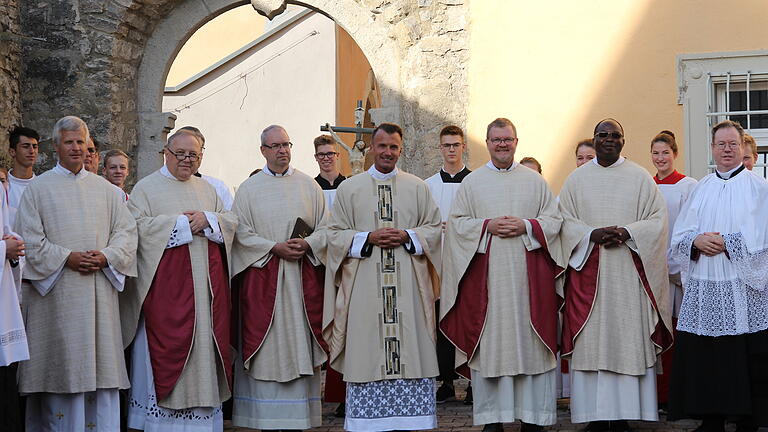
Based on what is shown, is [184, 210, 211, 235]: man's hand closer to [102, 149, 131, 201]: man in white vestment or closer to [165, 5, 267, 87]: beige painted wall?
[102, 149, 131, 201]: man in white vestment

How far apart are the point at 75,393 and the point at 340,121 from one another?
1456 centimetres

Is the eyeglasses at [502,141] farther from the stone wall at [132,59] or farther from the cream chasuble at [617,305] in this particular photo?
the stone wall at [132,59]

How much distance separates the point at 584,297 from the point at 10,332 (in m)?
3.24

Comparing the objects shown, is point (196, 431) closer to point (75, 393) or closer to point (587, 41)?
point (75, 393)

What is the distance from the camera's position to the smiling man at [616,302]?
6.48m

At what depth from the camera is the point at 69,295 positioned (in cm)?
624

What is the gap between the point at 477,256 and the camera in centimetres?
661

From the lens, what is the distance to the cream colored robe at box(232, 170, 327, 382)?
6.64 metres

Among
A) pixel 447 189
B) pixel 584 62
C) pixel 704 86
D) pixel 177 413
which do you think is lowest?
pixel 177 413

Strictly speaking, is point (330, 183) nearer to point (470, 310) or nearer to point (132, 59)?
point (470, 310)

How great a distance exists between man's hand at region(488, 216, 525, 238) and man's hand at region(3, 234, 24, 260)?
2.64 m

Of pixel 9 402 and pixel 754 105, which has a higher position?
pixel 754 105

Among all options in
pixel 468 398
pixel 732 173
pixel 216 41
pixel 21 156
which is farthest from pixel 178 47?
pixel 216 41

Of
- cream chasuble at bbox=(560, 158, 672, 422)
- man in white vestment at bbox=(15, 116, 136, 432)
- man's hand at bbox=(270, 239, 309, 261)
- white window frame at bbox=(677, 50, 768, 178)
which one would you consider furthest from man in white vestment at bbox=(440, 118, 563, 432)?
white window frame at bbox=(677, 50, 768, 178)
